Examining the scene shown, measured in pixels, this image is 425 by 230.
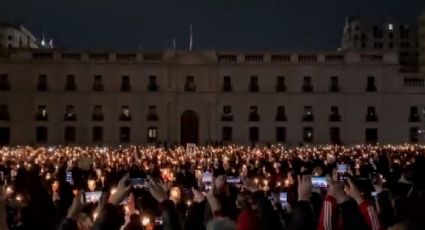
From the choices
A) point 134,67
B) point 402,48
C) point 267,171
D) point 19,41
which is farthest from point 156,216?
point 402,48

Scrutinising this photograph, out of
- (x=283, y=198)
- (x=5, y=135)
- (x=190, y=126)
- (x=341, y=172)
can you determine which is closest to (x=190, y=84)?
(x=190, y=126)

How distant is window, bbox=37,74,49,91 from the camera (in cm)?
6706

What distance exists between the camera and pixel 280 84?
68562 mm

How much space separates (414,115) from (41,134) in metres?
29.5

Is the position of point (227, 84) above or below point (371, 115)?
above

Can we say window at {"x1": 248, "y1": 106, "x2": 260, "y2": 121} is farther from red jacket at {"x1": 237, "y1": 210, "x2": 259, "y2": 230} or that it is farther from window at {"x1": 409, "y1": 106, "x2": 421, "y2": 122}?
red jacket at {"x1": 237, "y1": 210, "x2": 259, "y2": 230}

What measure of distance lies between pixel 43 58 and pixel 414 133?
2993 cm

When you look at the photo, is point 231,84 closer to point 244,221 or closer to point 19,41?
point 244,221

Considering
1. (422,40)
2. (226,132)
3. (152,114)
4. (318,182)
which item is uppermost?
(422,40)

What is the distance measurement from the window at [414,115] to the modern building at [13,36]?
3073 inches

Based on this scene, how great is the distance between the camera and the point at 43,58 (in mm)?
67750

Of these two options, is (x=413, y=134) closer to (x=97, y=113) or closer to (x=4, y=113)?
(x=97, y=113)

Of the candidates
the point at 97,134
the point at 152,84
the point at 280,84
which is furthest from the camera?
the point at 280,84

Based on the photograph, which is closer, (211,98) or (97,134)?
(97,134)
